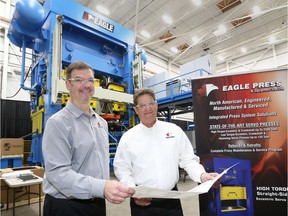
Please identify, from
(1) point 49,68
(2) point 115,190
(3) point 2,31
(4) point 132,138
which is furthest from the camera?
(3) point 2,31

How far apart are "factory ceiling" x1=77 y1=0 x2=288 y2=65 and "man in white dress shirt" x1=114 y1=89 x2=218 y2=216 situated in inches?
263

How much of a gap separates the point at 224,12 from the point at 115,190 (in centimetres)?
1138

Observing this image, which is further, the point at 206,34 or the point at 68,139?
the point at 206,34

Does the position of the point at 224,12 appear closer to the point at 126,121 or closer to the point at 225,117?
the point at 126,121

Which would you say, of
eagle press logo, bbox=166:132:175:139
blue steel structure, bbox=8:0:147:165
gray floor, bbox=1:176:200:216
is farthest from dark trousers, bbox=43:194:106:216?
blue steel structure, bbox=8:0:147:165

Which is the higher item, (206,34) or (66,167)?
(206,34)

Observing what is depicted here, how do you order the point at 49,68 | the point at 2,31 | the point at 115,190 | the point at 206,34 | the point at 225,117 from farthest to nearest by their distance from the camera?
1. the point at 206,34
2. the point at 2,31
3. the point at 49,68
4. the point at 225,117
5. the point at 115,190

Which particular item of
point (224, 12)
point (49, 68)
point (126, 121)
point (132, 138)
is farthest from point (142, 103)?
point (224, 12)

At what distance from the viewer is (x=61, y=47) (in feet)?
14.8

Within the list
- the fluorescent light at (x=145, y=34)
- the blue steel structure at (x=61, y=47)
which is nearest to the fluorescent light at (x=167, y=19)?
the fluorescent light at (x=145, y=34)

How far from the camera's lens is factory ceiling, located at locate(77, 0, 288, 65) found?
9.35 m

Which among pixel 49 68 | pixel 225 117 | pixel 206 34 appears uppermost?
pixel 206 34

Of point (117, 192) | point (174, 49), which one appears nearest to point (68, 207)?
point (117, 192)

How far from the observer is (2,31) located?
27.2ft
